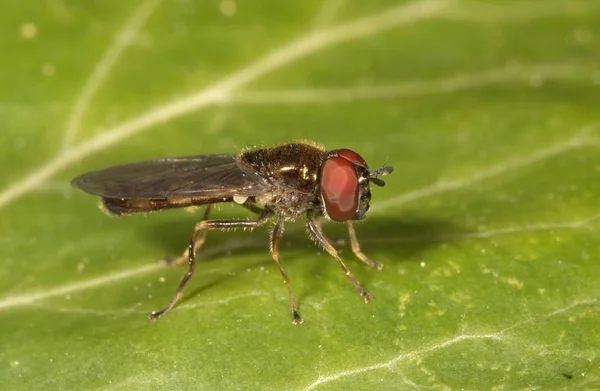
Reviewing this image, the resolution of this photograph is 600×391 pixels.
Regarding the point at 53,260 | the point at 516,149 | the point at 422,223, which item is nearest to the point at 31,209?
the point at 53,260

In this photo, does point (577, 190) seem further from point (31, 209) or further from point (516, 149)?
point (31, 209)

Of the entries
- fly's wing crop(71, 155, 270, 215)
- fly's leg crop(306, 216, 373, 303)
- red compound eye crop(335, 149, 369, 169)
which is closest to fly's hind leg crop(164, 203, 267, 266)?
fly's wing crop(71, 155, 270, 215)

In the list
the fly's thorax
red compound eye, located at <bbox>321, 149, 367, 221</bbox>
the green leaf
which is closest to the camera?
the green leaf

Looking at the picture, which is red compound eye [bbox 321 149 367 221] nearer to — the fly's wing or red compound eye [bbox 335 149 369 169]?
red compound eye [bbox 335 149 369 169]

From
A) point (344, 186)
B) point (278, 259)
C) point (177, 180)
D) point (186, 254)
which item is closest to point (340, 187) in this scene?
point (344, 186)

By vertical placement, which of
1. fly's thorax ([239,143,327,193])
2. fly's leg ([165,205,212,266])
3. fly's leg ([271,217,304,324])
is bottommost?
fly's leg ([271,217,304,324])

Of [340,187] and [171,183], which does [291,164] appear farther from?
[171,183]
